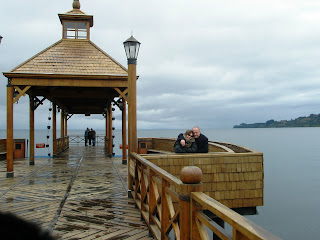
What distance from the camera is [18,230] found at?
0.75 m

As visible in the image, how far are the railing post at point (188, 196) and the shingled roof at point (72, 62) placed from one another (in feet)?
29.2

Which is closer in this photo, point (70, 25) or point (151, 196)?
point (151, 196)

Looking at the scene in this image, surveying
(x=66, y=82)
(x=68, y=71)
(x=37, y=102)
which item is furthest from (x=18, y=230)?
(x=37, y=102)

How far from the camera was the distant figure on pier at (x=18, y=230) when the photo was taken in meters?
0.73

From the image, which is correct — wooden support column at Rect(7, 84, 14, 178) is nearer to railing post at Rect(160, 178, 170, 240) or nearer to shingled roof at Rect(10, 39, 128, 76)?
shingled roof at Rect(10, 39, 128, 76)

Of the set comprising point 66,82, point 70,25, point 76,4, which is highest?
point 76,4

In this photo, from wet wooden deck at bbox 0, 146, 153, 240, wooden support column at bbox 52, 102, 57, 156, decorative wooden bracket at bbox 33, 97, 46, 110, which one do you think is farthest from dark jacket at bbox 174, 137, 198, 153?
wooden support column at bbox 52, 102, 57, 156

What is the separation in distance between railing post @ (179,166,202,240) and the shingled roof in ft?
29.2

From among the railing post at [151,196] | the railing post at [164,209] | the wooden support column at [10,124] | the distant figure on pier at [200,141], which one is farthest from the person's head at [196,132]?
the wooden support column at [10,124]

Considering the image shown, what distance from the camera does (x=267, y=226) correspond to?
18750 mm

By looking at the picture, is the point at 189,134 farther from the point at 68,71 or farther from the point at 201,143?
the point at 68,71

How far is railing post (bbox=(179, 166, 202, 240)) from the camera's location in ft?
10.4

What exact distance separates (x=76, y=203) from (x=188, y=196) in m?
4.46

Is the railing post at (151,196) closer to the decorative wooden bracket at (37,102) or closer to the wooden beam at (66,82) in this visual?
the wooden beam at (66,82)
